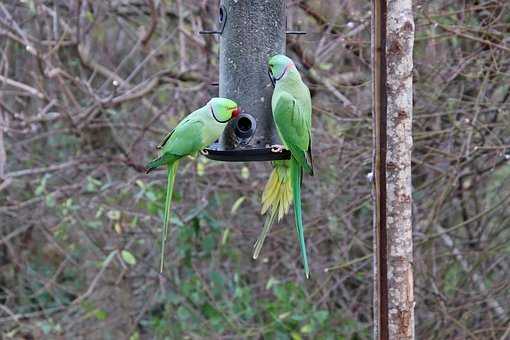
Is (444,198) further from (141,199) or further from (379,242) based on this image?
(379,242)

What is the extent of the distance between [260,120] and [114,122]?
2679mm

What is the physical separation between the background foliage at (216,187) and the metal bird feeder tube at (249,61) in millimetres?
888

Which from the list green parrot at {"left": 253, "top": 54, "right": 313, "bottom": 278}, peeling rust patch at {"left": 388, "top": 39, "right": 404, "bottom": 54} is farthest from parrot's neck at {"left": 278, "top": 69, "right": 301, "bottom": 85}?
peeling rust patch at {"left": 388, "top": 39, "right": 404, "bottom": 54}

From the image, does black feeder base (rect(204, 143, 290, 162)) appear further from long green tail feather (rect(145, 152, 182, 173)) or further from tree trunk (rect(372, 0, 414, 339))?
tree trunk (rect(372, 0, 414, 339))

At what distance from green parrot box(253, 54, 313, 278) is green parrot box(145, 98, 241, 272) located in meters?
0.20

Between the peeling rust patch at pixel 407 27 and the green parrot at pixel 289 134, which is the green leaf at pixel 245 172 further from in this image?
the peeling rust patch at pixel 407 27

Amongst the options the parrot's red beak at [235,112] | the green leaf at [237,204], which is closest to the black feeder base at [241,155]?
the parrot's red beak at [235,112]

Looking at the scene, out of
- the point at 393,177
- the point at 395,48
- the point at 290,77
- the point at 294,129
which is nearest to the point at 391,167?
the point at 393,177

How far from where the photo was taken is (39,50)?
212 inches

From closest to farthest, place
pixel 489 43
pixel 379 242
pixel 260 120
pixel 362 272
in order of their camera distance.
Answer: pixel 379 242 → pixel 260 120 → pixel 489 43 → pixel 362 272

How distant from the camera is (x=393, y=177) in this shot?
219 centimetres

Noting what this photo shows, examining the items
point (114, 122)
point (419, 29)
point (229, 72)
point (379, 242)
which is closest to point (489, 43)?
point (419, 29)

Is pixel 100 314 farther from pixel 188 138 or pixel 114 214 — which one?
pixel 188 138

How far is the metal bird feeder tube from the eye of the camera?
3.30 meters
